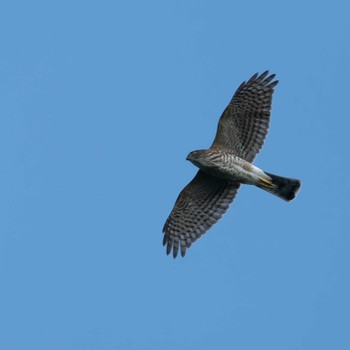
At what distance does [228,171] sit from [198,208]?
1.25m

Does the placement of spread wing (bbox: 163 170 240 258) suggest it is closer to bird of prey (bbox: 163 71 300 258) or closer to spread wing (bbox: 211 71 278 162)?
bird of prey (bbox: 163 71 300 258)

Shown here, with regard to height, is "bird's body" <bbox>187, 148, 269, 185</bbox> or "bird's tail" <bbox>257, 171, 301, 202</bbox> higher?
"bird's body" <bbox>187, 148, 269, 185</bbox>

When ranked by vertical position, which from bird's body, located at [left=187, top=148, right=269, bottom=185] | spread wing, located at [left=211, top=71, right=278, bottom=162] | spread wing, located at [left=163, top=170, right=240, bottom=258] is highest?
spread wing, located at [left=211, top=71, right=278, bottom=162]

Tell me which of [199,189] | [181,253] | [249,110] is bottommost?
[181,253]

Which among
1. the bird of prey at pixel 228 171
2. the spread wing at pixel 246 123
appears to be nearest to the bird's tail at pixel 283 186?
the bird of prey at pixel 228 171

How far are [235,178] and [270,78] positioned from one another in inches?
78.0

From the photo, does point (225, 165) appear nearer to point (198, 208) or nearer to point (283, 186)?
point (283, 186)

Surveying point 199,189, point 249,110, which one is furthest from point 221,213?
point 249,110

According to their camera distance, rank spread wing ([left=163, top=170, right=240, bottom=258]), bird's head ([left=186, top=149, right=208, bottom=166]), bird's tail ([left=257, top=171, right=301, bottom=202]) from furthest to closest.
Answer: spread wing ([left=163, top=170, right=240, bottom=258])
bird's tail ([left=257, top=171, right=301, bottom=202])
bird's head ([left=186, top=149, right=208, bottom=166])

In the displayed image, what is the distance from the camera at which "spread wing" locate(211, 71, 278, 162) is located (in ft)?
60.7

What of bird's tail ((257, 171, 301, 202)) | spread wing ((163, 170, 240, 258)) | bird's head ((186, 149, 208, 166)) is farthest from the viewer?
spread wing ((163, 170, 240, 258))

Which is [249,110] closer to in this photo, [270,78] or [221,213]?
[270,78]

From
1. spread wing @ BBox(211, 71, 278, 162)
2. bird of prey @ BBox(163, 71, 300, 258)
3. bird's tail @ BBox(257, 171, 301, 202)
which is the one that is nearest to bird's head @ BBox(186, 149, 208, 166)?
bird of prey @ BBox(163, 71, 300, 258)

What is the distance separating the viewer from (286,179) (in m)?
18.6
